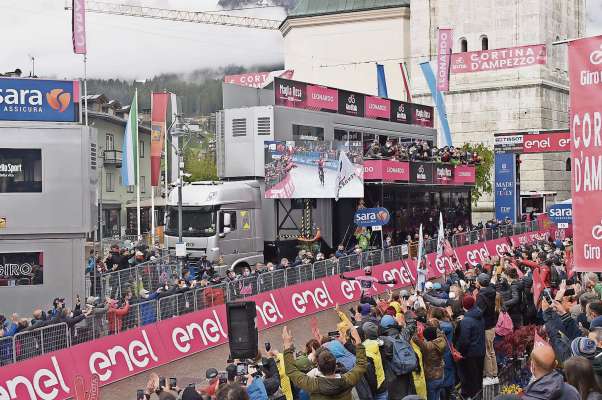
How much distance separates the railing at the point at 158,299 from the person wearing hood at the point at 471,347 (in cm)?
708

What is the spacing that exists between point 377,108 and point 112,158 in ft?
127

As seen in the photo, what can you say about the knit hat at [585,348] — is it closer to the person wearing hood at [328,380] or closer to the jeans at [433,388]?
the person wearing hood at [328,380]

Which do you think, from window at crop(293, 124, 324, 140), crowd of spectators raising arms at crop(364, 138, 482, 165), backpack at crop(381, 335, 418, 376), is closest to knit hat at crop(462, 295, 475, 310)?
backpack at crop(381, 335, 418, 376)

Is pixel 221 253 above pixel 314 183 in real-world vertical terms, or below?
below

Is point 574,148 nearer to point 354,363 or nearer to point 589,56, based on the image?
point 589,56

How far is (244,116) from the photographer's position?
95.0 ft

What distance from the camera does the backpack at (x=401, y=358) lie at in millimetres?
9438

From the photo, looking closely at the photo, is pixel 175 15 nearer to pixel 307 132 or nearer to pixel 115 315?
pixel 307 132

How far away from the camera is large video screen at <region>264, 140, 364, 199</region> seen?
2744cm

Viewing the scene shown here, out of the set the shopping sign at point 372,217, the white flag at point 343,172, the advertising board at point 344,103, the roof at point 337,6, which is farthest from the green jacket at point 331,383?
the roof at point 337,6

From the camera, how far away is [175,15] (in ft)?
462

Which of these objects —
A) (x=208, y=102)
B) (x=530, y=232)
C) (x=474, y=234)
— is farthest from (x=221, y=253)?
(x=208, y=102)

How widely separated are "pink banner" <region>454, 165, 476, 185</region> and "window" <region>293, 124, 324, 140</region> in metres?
8.95

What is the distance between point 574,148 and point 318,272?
15.3m
